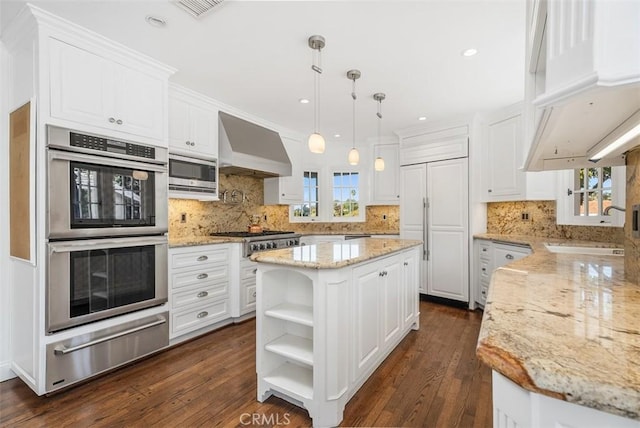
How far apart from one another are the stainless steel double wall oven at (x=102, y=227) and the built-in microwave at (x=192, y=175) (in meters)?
0.38

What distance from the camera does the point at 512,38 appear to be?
7.10 feet

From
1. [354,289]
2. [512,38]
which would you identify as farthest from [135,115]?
[512,38]

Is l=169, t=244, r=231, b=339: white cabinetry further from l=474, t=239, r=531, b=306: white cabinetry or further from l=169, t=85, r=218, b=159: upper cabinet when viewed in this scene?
l=474, t=239, r=531, b=306: white cabinetry

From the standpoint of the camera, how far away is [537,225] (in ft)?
12.2

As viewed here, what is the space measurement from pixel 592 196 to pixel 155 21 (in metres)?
4.26

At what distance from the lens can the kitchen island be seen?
5.70 ft

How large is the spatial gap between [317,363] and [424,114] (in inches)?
131

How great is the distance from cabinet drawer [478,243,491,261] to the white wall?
4695 millimetres

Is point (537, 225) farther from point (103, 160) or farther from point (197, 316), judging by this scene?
point (103, 160)

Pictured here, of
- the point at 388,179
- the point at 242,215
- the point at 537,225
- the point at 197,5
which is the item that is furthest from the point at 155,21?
the point at 537,225

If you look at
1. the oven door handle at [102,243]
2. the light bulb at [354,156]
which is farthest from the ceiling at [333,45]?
the oven door handle at [102,243]

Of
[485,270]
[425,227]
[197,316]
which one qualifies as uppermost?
[425,227]

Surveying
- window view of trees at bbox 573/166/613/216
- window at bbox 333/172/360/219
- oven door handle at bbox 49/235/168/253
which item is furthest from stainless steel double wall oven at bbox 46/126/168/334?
window view of trees at bbox 573/166/613/216

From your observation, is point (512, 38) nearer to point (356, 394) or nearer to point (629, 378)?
point (629, 378)
